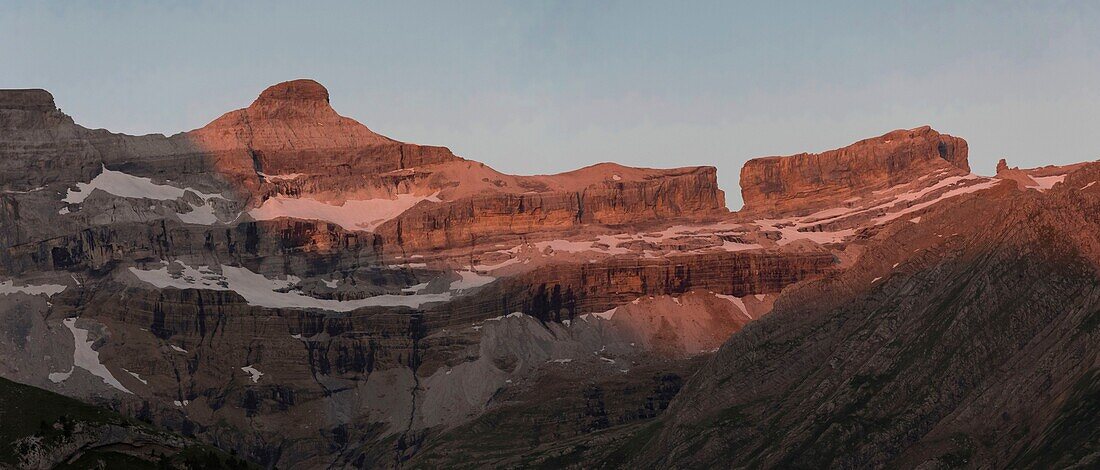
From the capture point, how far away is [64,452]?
190 meters

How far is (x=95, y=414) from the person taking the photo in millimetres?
197750

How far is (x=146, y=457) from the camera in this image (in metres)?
194

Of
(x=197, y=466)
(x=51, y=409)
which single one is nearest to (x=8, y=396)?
(x=51, y=409)

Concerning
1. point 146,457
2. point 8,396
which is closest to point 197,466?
point 146,457

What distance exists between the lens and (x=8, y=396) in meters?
199

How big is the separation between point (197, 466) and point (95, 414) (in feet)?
33.1

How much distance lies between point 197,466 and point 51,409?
13.0 metres

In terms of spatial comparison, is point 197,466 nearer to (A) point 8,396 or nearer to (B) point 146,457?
(B) point 146,457

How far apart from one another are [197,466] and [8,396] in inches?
687

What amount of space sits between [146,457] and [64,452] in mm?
6796

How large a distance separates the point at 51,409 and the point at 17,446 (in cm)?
782

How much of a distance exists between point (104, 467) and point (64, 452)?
3679 millimetres

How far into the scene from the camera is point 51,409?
197m

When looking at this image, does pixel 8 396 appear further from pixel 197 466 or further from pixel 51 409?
pixel 197 466
